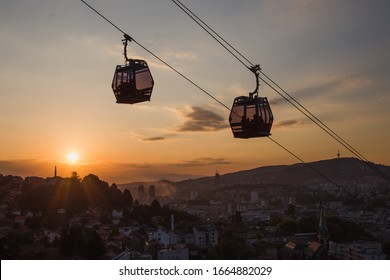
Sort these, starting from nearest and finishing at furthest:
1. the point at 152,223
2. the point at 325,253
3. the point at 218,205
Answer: the point at 325,253 → the point at 152,223 → the point at 218,205

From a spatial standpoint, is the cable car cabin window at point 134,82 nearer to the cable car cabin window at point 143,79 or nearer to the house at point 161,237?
the cable car cabin window at point 143,79

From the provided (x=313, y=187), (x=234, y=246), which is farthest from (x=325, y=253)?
(x=313, y=187)

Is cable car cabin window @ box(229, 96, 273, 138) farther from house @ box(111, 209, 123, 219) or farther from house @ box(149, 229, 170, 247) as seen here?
house @ box(111, 209, 123, 219)

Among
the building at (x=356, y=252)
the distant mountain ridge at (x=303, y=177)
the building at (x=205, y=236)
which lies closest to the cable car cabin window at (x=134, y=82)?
the building at (x=356, y=252)

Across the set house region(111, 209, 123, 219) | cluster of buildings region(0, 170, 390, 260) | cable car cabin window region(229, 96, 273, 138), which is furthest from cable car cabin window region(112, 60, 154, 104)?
house region(111, 209, 123, 219)

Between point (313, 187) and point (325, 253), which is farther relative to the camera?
point (313, 187)

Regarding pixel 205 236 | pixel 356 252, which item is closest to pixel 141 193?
pixel 205 236

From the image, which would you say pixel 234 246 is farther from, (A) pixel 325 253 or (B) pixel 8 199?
(B) pixel 8 199
